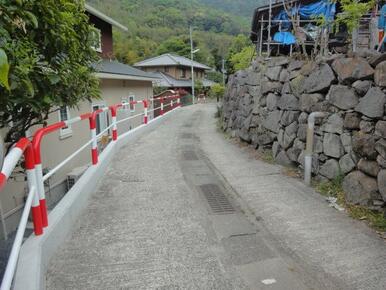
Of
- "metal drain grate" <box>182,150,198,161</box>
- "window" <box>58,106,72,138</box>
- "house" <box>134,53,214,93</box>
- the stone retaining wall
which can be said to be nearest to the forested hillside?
"house" <box>134,53,214,93</box>

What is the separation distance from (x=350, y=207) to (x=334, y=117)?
4.35ft

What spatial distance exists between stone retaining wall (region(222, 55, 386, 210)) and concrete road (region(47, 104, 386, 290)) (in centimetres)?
48

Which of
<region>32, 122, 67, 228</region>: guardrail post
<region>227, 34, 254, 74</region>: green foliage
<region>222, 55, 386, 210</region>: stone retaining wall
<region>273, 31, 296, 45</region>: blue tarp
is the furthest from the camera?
<region>227, 34, 254, 74</region>: green foliage

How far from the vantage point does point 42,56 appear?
353 centimetres

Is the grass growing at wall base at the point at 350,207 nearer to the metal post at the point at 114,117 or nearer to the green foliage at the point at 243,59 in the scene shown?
the metal post at the point at 114,117

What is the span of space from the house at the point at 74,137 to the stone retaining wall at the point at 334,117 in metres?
3.32

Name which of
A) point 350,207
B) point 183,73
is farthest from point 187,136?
point 183,73

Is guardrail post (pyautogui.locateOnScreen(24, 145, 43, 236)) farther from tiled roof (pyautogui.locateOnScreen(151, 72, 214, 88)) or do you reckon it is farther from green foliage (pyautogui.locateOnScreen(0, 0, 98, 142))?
tiled roof (pyautogui.locateOnScreen(151, 72, 214, 88))

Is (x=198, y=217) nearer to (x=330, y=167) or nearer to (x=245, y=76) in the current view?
(x=330, y=167)

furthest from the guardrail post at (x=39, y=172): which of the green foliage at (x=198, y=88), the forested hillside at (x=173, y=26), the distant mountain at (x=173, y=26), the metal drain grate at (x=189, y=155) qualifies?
the distant mountain at (x=173, y=26)

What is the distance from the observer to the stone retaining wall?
13.2ft

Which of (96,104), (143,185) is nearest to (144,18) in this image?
(96,104)

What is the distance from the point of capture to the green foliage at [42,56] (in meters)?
2.63

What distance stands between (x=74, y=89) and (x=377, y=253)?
143 inches
